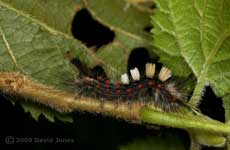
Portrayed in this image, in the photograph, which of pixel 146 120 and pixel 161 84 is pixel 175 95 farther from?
pixel 146 120

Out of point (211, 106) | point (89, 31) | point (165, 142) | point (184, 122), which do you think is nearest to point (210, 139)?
point (184, 122)

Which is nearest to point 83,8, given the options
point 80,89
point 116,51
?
point 116,51

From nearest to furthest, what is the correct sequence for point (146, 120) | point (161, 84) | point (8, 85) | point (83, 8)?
point (146, 120), point (8, 85), point (161, 84), point (83, 8)

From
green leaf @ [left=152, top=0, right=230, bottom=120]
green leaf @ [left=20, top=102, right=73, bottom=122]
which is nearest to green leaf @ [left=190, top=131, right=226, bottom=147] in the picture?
green leaf @ [left=152, top=0, right=230, bottom=120]

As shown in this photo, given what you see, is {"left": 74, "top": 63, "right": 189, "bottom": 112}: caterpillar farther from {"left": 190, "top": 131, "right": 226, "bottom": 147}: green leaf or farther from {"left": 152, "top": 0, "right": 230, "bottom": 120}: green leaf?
{"left": 190, "top": 131, "right": 226, "bottom": 147}: green leaf

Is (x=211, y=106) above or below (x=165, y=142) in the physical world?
above

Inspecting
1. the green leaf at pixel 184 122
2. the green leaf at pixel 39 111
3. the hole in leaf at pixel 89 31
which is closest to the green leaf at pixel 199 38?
the green leaf at pixel 184 122

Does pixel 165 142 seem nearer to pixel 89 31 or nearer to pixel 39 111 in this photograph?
pixel 39 111
